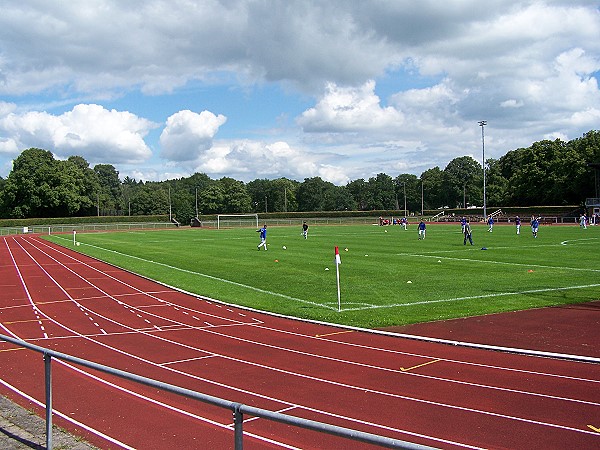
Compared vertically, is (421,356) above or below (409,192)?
below

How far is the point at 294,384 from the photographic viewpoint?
9062mm

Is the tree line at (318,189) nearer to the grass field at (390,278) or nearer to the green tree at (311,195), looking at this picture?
the green tree at (311,195)

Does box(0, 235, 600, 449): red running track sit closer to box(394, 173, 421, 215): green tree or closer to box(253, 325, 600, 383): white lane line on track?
box(253, 325, 600, 383): white lane line on track

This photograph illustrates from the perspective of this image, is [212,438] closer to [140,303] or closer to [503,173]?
[140,303]

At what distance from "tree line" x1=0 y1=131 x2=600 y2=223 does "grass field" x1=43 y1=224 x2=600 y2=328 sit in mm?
66095

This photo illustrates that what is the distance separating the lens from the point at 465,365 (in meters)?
9.97

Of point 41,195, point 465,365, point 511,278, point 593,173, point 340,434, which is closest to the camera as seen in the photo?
point 340,434

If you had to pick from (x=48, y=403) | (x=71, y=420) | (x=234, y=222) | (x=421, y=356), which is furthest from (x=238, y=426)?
(x=234, y=222)

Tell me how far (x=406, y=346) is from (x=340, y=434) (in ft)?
28.3

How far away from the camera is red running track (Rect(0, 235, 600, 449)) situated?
6.97 m

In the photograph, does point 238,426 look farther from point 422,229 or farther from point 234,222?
point 234,222

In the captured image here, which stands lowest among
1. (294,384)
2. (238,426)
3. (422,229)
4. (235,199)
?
(294,384)

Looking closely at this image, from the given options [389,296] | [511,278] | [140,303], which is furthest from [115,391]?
[511,278]

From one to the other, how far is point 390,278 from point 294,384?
13848 millimetres
